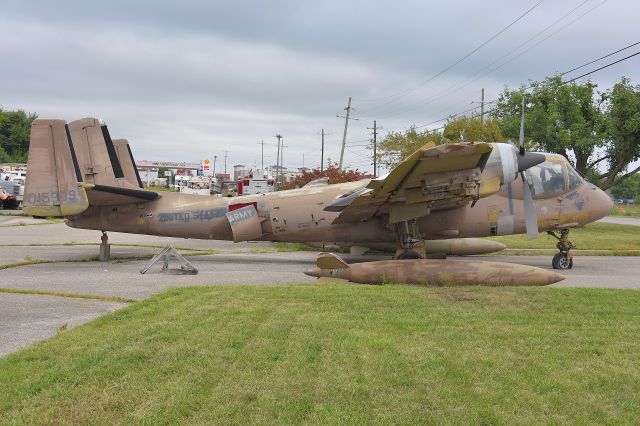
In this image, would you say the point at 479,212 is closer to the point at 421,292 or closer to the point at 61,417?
the point at 421,292

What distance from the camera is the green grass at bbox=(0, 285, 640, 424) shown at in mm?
4383

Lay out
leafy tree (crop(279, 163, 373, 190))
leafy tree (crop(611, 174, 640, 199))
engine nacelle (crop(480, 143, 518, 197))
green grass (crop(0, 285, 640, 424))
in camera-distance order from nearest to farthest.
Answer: green grass (crop(0, 285, 640, 424)), engine nacelle (crop(480, 143, 518, 197)), leafy tree (crop(279, 163, 373, 190)), leafy tree (crop(611, 174, 640, 199))

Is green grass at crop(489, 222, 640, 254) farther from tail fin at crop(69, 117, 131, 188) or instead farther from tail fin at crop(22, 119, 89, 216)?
tail fin at crop(22, 119, 89, 216)

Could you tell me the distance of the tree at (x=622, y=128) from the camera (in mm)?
29672

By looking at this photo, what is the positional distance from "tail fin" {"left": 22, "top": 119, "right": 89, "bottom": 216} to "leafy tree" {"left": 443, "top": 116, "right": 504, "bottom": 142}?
2504cm

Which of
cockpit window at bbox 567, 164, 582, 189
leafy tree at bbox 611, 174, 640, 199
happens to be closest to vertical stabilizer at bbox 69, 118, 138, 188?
cockpit window at bbox 567, 164, 582, 189

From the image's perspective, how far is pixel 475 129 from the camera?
36.8 meters

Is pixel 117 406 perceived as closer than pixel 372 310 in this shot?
Yes

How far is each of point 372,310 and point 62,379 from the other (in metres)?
4.44

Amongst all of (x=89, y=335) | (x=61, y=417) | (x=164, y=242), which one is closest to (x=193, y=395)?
(x=61, y=417)

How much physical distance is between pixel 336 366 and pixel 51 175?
42.0 ft

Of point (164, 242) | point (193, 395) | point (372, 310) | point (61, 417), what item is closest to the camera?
point (61, 417)

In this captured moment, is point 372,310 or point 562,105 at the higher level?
point 562,105

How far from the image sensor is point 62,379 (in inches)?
197
